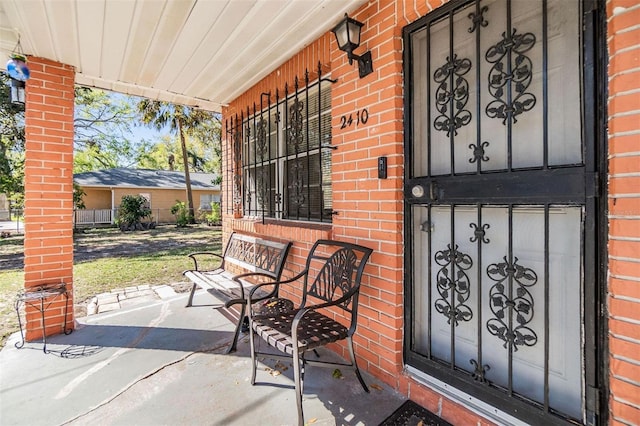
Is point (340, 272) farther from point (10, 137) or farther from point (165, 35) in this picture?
point (10, 137)

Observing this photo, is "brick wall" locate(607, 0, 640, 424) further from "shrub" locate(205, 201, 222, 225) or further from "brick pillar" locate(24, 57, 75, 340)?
"shrub" locate(205, 201, 222, 225)

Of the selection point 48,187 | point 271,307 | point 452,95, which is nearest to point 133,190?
point 48,187

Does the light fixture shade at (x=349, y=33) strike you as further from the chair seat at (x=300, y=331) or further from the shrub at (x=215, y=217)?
the shrub at (x=215, y=217)

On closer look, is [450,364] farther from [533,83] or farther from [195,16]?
[195,16]

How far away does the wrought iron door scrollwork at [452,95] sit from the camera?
186 cm

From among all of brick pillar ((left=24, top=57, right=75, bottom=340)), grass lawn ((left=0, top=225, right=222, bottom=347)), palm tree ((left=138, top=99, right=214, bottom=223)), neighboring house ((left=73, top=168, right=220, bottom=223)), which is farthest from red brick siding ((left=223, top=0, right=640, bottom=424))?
neighboring house ((left=73, top=168, right=220, bottom=223))

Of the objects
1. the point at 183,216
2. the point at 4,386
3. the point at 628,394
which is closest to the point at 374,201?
the point at 628,394

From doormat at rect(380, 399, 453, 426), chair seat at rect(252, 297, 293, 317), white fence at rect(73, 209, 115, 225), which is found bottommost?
doormat at rect(380, 399, 453, 426)

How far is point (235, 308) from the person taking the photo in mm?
3713

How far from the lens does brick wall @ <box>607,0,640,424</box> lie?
1.15 metres

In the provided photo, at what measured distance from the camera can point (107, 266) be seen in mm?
6777

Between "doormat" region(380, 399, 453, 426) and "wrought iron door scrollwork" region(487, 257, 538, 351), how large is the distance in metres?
0.63

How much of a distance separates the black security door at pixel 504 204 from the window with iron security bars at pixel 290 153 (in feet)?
3.22

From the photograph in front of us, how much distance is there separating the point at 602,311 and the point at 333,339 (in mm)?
1407
